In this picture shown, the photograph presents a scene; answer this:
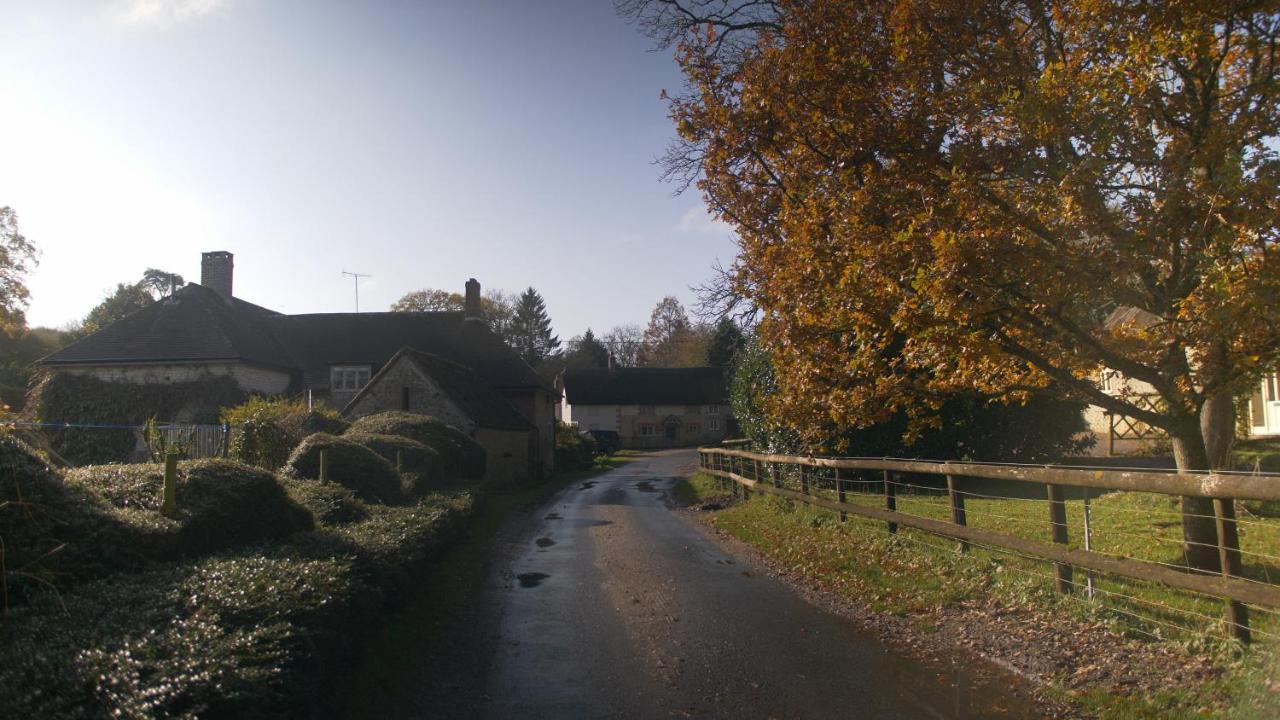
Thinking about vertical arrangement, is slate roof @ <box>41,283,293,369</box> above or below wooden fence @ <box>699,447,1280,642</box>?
above

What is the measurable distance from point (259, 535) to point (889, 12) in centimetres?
901

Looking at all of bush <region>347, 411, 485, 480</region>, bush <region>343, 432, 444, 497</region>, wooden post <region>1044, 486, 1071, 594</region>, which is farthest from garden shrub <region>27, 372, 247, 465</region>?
wooden post <region>1044, 486, 1071, 594</region>

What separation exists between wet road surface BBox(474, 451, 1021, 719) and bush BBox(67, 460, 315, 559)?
2.67 m

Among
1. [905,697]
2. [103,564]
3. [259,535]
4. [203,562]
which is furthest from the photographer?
[259,535]

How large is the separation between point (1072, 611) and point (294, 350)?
42.1m

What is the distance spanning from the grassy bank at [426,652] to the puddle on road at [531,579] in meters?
0.50

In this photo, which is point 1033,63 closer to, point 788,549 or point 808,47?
point 808,47

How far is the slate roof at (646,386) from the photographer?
73.8m

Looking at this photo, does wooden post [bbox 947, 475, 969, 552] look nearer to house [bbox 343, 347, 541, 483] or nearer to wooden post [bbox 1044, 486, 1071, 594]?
wooden post [bbox 1044, 486, 1071, 594]

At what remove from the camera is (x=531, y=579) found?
10828 millimetres

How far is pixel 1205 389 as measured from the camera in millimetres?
7754

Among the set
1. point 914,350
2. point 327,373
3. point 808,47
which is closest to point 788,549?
point 914,350

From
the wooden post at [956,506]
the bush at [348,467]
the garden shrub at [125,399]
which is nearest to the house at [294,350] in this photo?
the garden shrub at [125,399]

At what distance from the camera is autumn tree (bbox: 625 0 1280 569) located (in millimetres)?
7176
